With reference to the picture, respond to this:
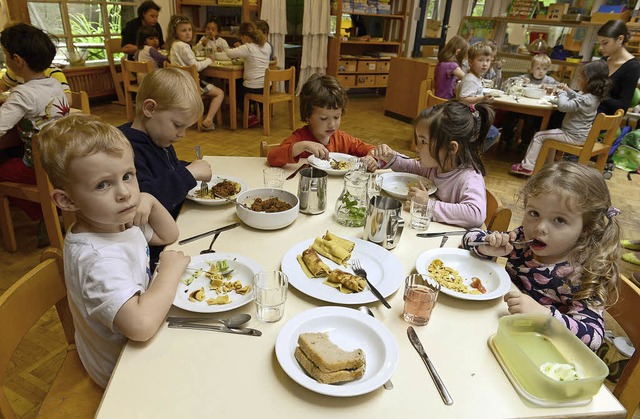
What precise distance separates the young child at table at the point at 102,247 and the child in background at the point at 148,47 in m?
4.24

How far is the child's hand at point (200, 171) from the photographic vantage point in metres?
1.48

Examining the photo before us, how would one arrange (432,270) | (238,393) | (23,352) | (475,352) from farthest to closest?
(23,352), (432,270), (475,352), (238,393)

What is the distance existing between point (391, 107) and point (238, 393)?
5408 millimetres

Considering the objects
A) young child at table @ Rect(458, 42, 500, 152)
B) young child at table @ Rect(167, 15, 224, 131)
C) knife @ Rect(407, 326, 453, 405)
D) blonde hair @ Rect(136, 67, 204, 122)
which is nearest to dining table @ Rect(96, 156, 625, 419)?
knife @ Rect(407, 326, 453, 405)

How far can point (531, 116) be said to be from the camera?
4.58 metres

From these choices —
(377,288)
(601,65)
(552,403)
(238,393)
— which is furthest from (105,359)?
(601,65)

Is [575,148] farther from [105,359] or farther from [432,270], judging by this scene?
[105,359]

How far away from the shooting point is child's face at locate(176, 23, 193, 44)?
4531 millimetres

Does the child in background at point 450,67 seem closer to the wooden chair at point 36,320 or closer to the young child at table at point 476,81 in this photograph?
the young child at table at point 476,81

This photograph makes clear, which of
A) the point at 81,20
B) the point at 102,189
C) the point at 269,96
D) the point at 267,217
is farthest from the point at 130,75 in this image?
the point at 102,189

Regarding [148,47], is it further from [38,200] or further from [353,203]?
[353,203]

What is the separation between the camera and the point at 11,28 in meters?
2.14

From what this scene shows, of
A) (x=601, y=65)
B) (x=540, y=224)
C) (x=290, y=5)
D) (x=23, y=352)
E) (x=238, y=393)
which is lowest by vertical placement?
(x=23, y=352)

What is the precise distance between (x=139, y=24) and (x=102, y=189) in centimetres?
505
